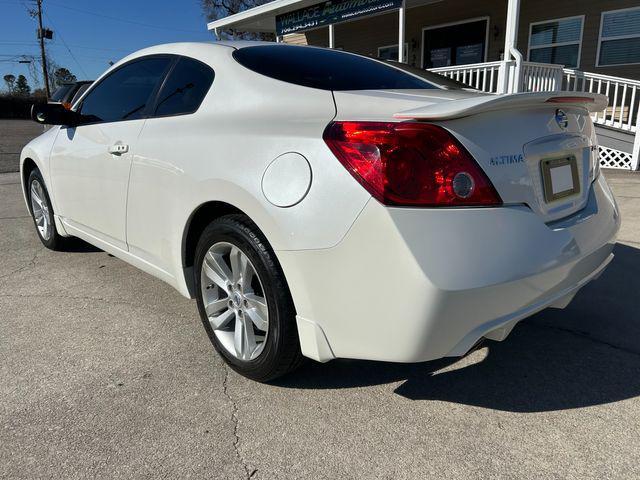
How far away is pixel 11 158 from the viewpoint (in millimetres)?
13906

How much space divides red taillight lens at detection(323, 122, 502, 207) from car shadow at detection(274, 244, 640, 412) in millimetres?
1007

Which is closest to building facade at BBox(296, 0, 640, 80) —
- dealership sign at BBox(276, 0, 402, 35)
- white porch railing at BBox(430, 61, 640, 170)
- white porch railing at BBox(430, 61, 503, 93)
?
white porch railing at BBox(430, 61, 640, 170)

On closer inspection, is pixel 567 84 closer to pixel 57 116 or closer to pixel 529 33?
pixel 529 33

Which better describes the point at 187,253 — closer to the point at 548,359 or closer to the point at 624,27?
the point at 548,359

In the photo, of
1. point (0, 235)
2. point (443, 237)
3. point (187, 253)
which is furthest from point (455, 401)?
point (0, 235)

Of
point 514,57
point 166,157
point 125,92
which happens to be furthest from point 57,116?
point 514,57

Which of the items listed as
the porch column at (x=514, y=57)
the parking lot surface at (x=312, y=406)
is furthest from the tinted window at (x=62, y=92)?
the parking lot surface at (x=312, y=406)

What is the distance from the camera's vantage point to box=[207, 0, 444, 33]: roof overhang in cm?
1326

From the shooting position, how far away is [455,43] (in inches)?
513

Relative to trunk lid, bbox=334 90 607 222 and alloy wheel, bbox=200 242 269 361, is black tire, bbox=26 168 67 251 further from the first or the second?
trunk lid, bbox=334 90 607 222

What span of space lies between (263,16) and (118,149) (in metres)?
13.3

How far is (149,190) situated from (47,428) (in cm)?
126

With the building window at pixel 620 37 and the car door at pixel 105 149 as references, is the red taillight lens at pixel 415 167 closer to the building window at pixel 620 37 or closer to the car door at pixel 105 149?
the car door at pixel 105 149

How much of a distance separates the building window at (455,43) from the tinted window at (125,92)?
10.8 meters
